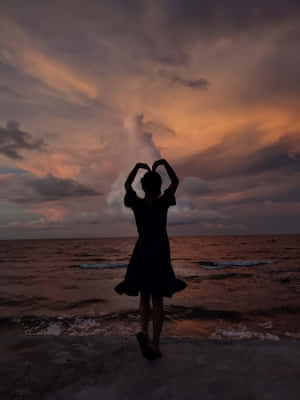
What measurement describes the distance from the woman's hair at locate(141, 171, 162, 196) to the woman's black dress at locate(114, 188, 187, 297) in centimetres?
12

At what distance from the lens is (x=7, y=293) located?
→ 10688 mm

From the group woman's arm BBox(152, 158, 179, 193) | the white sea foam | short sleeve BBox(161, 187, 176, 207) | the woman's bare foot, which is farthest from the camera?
the white sea foam

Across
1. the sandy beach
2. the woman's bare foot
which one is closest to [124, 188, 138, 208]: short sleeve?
the woman's bare foot

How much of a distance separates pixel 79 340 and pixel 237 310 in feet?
19.4

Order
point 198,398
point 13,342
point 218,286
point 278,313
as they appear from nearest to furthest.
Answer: point 198,398
point 13,342
point 278,313
point 218,286

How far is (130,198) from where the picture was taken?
342 cm

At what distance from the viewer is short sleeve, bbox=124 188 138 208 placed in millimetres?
3410

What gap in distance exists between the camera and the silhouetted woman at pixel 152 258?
329cm

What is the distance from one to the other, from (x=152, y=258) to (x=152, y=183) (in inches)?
39.1

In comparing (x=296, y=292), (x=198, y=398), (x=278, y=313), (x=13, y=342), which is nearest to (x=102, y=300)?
(x=13, y=342)

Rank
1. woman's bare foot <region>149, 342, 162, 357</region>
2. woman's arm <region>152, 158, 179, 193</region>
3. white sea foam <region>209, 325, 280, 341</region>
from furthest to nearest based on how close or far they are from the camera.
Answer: white sea foam <region>209, 325, 280, 341</region> → woman's arm <region>152, 158, 179, 193</region> → woman's bare foot <region>149, 342, 162, 357</region>

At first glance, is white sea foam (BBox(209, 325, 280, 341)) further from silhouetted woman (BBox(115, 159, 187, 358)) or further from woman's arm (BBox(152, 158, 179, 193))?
woman's arm (BBox(152, 158, 179, 193))

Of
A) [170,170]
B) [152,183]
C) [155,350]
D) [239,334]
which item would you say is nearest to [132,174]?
[152,183]

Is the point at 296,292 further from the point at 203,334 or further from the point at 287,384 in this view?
the point at 287,384
